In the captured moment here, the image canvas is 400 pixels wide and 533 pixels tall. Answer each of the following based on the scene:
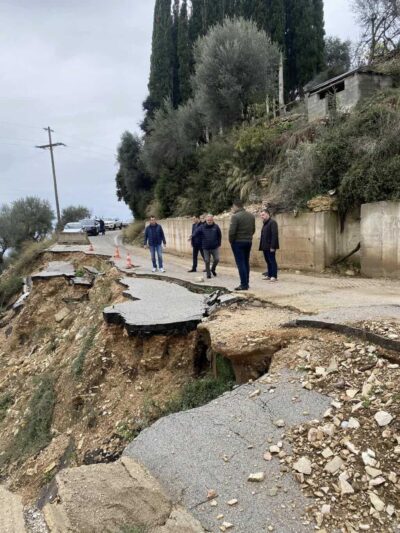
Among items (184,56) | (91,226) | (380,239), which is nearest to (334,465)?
(380,239)

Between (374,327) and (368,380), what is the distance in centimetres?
99

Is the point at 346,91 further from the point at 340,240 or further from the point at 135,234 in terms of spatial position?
the point at 135,234

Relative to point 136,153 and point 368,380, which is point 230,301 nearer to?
point 368,380

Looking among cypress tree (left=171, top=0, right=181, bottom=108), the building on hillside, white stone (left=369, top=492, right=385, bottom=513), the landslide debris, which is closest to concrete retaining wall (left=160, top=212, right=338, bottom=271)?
the building on hillside

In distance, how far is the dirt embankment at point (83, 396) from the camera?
16.6 feet

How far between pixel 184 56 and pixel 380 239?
31.7 metres

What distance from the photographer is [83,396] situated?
20.2 feet

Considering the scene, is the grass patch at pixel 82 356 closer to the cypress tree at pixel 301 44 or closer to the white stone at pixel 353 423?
the white stone at pixel 353 423

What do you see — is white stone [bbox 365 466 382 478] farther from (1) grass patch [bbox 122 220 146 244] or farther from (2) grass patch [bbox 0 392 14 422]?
(1) grass patch [bbox 122 220 146 244]

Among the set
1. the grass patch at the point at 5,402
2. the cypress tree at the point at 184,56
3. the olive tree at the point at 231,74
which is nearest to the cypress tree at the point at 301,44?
the cypress tree at the point at 184,56

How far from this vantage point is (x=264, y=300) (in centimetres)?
737

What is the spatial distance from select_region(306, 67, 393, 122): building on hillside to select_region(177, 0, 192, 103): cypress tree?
1842 cm

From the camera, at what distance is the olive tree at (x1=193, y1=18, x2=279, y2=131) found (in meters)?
23.0

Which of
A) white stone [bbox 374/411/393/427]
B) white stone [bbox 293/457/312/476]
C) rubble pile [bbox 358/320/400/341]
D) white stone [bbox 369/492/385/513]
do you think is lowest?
white stone [bbox 369/492/385/513]
